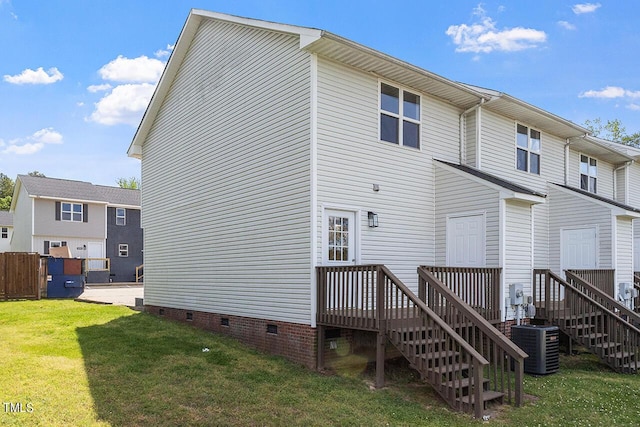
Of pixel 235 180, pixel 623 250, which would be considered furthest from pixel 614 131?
pixel 235 180

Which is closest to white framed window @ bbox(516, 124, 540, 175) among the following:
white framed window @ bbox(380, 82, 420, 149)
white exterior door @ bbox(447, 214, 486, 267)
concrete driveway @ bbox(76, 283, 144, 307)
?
white exterior door @ bbox(447, 214, 486, 267)

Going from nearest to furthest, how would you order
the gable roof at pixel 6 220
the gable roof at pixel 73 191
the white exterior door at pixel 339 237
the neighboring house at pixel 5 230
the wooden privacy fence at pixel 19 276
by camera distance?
the white exterior door at pixel 339 237 → the wooden privacy fence at pixel 19 276 → the gable roof at pixel 73 191 → the gable roof at pixel 6 220 → the neighboring house at pixel 5 230

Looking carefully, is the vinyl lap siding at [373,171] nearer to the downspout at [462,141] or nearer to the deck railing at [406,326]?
the downspout at [462,141]

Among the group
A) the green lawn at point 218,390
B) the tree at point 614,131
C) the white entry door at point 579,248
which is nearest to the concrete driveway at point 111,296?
the green lawn at point 218,390

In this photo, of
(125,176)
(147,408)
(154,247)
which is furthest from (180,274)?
(125,176)

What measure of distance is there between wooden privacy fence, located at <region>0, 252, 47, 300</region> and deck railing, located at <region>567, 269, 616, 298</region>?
18834 millimetres

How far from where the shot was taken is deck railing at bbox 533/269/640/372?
387 inches

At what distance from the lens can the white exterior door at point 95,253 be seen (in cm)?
3234

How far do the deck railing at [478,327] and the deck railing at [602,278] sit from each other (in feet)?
16.3

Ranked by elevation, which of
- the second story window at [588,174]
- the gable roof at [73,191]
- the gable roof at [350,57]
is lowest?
the second story window at [588,174]

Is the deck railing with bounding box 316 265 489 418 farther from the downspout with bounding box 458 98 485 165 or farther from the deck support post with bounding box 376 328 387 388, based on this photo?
the downspout with bounding box 458 98 485 165

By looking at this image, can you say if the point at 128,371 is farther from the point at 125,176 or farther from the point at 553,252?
the point at 125,176

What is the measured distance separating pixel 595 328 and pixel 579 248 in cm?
423

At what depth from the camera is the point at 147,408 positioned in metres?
6.52
